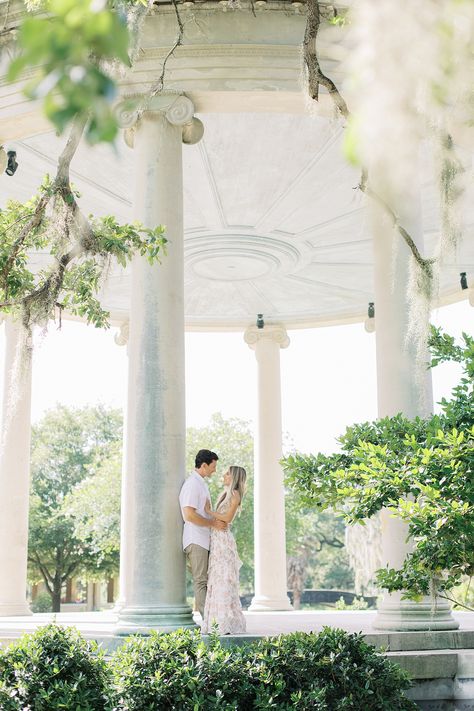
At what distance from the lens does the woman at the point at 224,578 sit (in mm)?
33625

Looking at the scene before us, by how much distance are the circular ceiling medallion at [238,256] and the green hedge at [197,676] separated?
4191 cm

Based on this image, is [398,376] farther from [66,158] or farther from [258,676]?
[66,158]

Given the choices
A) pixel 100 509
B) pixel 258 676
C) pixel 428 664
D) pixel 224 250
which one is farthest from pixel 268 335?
pixel 100 509

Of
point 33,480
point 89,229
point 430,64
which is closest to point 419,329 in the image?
point 89,229

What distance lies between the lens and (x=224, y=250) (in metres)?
67.1

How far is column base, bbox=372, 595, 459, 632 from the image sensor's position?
112 ft

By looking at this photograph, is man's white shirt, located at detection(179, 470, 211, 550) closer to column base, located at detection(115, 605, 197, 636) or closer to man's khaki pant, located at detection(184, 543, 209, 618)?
man's khaki pant, located at detection(184, 543, 209, 618)

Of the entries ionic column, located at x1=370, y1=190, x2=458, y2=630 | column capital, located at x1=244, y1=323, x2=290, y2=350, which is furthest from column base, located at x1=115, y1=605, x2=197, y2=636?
column capital, located at x1=244, y1=323, x2=290, y2=350

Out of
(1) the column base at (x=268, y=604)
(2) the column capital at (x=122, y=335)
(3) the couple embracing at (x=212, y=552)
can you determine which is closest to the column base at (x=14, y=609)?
(1) the column base at (x=268, y=604)

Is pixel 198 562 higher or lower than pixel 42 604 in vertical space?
higher

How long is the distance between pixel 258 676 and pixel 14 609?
3824cm

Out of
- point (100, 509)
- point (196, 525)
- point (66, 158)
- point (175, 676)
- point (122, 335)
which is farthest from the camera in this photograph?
point (100, 509)

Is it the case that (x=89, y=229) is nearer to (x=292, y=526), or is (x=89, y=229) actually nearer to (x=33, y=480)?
(x=292, y=526)

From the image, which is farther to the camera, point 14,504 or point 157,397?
point 14,504
